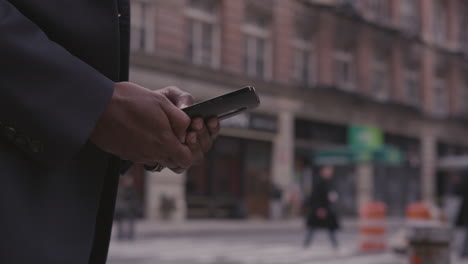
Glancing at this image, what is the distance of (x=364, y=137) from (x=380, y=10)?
696cm

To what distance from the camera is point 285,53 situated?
2673 centimetres

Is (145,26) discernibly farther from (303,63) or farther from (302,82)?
(303,63)

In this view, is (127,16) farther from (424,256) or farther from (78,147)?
(424,256)

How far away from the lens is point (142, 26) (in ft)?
71.2

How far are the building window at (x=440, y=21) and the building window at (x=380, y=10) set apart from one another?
17.7 feet

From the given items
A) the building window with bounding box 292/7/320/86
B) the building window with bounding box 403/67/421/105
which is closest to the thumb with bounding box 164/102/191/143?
the building window with bounding box 292/7/320/86

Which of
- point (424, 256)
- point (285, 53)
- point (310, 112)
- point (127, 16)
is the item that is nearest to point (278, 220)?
point (310, 112)

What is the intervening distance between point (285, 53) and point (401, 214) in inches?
507

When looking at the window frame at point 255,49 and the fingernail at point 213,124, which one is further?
the window frame at point 255,49

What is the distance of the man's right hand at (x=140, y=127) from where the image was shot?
126 centimetres

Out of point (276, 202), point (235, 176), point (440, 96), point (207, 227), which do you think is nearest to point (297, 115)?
point (235, 176)

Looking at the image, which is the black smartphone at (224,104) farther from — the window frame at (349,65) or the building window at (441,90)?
the building window at (441,90)

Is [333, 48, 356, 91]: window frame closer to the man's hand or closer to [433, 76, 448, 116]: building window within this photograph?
[433, 76, 448, 116]: building window

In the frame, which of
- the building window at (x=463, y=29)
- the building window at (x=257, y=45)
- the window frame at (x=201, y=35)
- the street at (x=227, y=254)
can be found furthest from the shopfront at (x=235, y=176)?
the building window at (x=463, y=29)
